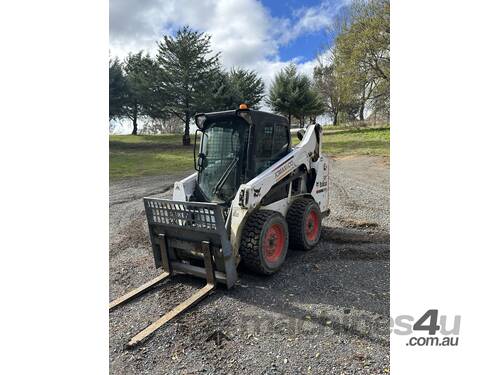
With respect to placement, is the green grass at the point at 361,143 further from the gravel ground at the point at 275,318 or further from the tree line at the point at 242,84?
the gravel ground at the point at 275,318

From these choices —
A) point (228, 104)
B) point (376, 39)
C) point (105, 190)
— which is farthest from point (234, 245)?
point (228, 104)

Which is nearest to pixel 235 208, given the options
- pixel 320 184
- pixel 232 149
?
pixel 232 149

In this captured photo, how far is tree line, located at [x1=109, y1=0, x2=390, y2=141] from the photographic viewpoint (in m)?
12.7

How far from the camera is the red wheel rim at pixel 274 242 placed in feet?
12.1

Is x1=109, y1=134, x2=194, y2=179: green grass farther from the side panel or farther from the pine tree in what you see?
the side panel

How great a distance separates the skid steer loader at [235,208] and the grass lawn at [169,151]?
22.9ft

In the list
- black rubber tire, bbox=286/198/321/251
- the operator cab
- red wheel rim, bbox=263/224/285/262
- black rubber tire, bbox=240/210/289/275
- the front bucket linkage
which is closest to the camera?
the front bucket linkage

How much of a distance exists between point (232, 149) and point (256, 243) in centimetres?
118

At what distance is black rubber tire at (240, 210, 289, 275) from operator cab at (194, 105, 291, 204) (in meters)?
0.50

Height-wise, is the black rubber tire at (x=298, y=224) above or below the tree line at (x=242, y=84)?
below

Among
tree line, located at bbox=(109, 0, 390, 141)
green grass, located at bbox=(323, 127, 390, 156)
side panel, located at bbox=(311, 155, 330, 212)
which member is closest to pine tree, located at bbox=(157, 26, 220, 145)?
tree line, located at bbox=(109, 0, 390, 141)

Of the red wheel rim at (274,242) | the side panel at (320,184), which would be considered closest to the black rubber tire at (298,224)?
the red wheel rim at (274,242)

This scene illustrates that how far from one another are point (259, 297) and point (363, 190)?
581cm

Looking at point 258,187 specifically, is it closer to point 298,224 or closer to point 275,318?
point 298,224
